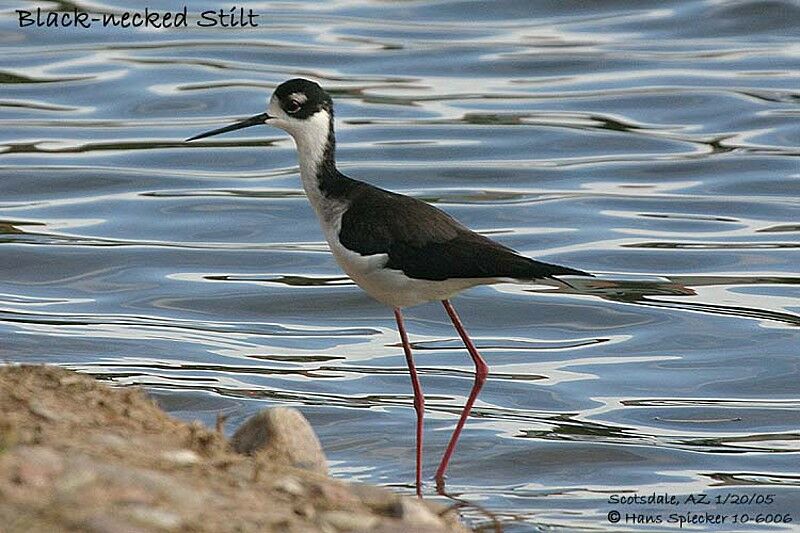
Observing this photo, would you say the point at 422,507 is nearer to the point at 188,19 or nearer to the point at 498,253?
the point at 498,253

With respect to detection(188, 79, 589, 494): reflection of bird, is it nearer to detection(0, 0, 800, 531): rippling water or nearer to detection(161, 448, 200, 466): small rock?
detection(0, 0, 800, 531): rippling water

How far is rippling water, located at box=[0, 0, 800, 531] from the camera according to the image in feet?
28.7

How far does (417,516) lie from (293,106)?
11.3ft

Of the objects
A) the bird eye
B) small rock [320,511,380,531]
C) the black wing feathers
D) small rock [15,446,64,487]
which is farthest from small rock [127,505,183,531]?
the bird eye

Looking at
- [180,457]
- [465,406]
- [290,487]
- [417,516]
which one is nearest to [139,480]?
[180,457]

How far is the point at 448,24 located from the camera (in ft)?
66.4

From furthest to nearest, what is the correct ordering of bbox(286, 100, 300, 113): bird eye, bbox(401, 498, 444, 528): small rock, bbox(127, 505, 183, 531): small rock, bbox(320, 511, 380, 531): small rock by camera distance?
bbox(286, 100, 300, 113): bird eye < bbox(401, 498, 444, 528): small rock < bbox(320, 511, 380, 531): small rock < bbox(127, 505, 183, 531): small rock

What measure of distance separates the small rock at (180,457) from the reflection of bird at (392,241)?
2.19m

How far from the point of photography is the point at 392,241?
7.70 m

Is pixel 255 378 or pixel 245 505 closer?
pixel 245 505

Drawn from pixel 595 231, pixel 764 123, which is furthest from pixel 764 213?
pixel 764 123

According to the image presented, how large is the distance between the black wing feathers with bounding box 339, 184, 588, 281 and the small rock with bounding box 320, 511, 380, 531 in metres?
2.37

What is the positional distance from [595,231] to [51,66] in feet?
25.1

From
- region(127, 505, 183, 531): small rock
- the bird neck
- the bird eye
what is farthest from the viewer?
the bird eye
